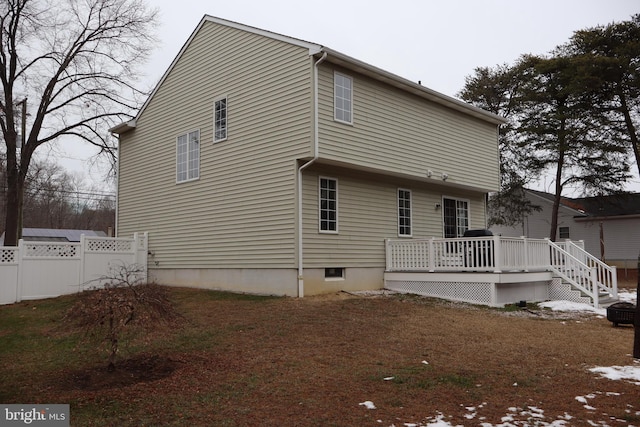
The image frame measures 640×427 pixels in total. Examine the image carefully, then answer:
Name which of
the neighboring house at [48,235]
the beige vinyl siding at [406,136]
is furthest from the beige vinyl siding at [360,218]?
the neighboring house at [48,235]

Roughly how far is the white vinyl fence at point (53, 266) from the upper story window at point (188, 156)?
2.98 meters

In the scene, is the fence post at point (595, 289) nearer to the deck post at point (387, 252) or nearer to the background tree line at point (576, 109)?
the deck post at point (387, 252)

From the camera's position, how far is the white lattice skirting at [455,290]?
12.2m

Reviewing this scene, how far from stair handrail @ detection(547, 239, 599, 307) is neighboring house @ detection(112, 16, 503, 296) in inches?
149

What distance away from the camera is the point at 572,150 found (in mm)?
25578

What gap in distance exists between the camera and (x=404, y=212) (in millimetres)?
15422

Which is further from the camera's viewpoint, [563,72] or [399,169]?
[563,72]

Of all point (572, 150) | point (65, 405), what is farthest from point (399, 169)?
point (572, 150)

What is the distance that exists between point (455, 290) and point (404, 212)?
3480 mm

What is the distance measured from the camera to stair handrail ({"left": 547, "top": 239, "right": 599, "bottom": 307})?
12.7m

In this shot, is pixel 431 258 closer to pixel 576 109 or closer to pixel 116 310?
pixel 116 310

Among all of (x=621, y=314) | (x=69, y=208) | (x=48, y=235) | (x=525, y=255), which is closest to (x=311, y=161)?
(x=525, y=255)

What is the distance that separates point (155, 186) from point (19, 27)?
8779mm

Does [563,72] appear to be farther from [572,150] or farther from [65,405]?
[65,405]
